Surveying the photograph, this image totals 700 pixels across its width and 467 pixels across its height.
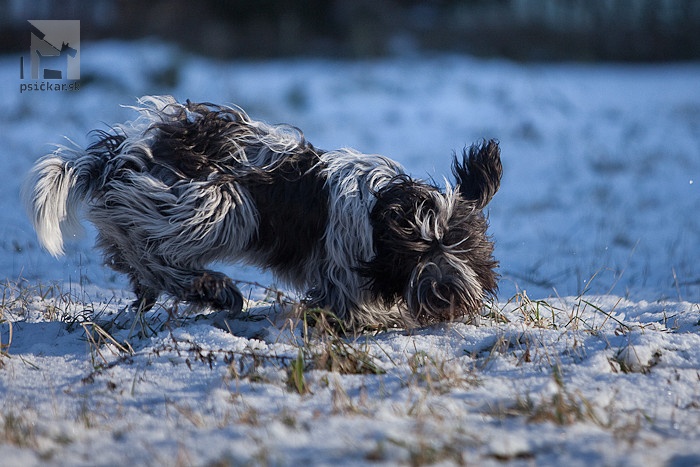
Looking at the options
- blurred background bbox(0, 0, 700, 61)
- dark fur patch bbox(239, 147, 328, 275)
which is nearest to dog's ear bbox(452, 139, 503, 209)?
dark fur patch bbox(239, 147, 328, 275)

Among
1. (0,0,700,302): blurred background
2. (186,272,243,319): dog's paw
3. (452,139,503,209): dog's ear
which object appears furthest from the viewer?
(0,0,700,302): blurred background

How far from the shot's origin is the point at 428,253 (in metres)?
3.79

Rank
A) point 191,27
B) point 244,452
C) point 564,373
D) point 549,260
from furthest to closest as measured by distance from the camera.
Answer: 1. point 191,27
2. point 549,260
3. point 564,373
4. point 244,452

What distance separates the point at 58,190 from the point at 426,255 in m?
1.72

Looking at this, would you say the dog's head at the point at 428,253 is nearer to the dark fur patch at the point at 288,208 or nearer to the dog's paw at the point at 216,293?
the dark fur patch at the point at 288,208

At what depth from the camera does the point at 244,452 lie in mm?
2408

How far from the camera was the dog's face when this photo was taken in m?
3.74

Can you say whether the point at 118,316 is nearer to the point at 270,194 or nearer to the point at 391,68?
the point at 270,194

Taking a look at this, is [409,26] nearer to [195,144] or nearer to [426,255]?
[195,144]

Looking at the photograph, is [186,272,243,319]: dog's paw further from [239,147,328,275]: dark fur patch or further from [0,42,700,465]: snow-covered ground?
[239,147,328,275]: dark fur patch

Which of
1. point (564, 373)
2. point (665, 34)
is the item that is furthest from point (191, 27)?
point (564, 373)

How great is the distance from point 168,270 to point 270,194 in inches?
23.5

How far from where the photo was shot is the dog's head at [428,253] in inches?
147

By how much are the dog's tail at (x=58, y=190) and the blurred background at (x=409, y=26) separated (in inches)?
456
